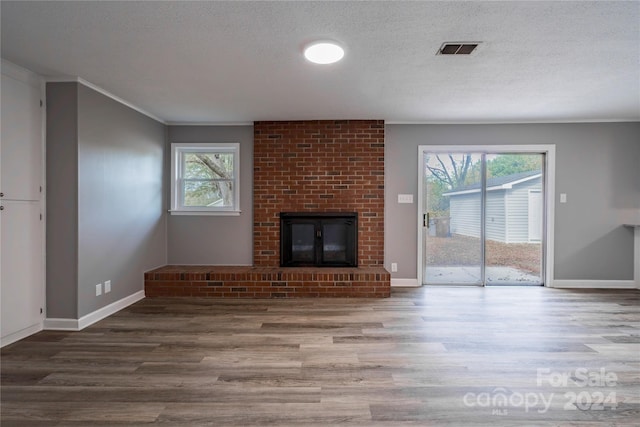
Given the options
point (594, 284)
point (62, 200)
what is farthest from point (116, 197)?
point (594, 284)

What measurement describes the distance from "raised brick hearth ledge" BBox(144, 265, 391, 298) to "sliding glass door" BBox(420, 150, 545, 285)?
3.90 feet

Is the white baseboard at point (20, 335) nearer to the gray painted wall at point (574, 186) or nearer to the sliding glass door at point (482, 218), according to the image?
the gray painted wall at point (574, 186)

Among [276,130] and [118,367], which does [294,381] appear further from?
[276,130]

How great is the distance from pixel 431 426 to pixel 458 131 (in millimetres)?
3921

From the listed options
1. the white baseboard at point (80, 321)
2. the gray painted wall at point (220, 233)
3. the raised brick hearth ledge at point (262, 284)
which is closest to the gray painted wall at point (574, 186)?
the raised brick hearth ledge at point (262, 284)

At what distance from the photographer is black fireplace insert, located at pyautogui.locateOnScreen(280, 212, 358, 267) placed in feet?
14.7

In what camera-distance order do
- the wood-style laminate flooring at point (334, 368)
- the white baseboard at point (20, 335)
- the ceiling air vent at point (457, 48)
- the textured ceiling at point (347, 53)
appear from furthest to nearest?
the white baseboard at point (20, 335), the ceiling air vent at point (457, 48), the textured ceiling at point (347, 53), the wood-style laminate flooring at point (334, 368)

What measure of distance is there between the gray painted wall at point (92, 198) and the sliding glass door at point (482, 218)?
381 centimetres

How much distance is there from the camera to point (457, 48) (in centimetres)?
234

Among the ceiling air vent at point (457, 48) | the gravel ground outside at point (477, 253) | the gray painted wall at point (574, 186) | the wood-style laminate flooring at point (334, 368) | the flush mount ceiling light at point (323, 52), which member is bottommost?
the wood-style laminate flooring at point (334, 368)

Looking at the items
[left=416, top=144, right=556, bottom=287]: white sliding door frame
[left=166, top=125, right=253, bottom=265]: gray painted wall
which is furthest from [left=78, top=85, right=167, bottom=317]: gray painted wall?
[left=416, top=144, right=556, bottom=287]: white sliding door frame

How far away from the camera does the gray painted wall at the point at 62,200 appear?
293 centimetres

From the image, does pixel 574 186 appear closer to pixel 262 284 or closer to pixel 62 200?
pixel 262 284

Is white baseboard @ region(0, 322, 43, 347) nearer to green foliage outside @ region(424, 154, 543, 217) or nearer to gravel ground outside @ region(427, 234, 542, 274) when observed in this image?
gravel ground outside @ region(427, 234, 542, 274)
